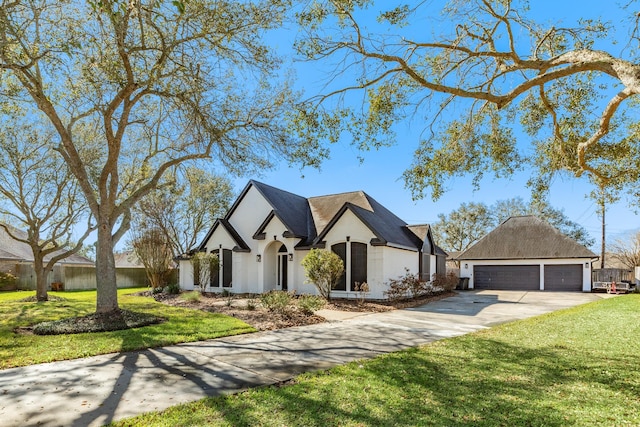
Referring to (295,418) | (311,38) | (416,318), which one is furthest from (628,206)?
(295,418)

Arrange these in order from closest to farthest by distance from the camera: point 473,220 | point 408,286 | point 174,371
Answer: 1. point 174,371
2. point 408,286
3. point 473,220

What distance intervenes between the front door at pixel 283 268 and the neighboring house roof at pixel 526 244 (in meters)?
16.9

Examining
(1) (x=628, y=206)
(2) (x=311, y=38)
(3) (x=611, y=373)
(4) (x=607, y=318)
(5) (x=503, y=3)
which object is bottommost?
(4) (x=607, y=318)

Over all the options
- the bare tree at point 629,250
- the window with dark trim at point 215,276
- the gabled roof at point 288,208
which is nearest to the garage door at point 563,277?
the bare tree at point 629,250

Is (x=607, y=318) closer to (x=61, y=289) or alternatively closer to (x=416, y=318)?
(x=416, y=318)

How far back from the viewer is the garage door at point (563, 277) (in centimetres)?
2745

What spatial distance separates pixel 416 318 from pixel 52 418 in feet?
35.9

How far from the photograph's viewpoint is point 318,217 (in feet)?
76.5

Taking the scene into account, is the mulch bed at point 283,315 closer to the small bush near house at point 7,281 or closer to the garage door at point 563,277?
the garage door at point 563,277

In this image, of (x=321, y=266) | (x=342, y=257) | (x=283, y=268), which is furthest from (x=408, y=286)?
(x=283, y=268)

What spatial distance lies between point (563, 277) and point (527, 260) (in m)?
2.61

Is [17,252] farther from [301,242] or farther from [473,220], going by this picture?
[473,220]

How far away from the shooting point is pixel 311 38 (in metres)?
8.32

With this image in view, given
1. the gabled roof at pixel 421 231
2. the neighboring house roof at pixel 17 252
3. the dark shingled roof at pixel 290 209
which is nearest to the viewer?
the dark shingled roof at pixel 290 209
